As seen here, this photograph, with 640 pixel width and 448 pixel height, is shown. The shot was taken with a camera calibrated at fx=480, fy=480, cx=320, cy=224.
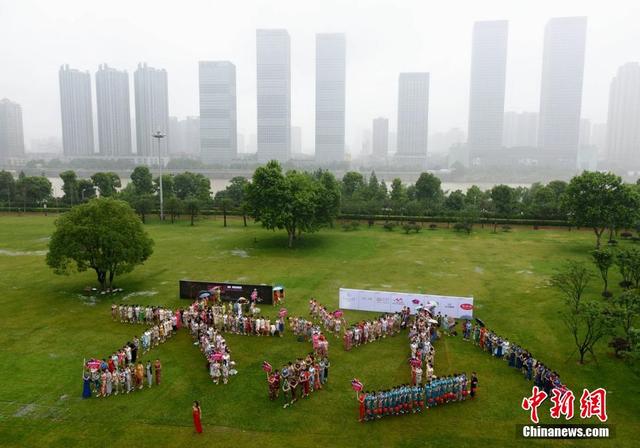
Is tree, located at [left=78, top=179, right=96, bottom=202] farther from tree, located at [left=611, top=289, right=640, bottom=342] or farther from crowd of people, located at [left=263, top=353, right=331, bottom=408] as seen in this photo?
tree, located at [left=611, top=289, right=640, bottom=342]

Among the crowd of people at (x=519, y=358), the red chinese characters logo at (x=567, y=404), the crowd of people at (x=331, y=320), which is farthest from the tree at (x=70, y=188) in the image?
the red chinese characters logo at (x=567, y=404)

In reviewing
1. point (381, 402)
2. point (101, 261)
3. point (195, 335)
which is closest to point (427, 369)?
point (381, 402)

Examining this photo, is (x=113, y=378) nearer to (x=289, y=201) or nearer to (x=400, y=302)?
(x=400, y=302)

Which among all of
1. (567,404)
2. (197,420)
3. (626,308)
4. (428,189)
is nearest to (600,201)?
(626,308)

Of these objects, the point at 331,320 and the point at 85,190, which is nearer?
the point at 331,320

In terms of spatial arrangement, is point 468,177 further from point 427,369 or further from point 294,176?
point 427,369

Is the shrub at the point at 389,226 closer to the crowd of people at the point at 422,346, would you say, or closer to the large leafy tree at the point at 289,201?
the large leafy tree at the point at 289,201
